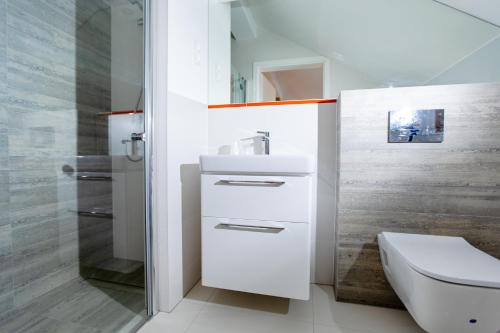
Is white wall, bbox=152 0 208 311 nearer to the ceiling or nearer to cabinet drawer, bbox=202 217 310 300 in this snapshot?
cabinet drawer, bbox=202 217 310 300

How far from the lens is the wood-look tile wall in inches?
46.4

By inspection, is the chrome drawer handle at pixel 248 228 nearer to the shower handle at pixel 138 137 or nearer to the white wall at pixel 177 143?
the white wall at pixel 177 143

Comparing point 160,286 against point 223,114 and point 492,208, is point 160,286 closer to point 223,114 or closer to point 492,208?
point 223,114

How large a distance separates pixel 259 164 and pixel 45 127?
0.93 metres

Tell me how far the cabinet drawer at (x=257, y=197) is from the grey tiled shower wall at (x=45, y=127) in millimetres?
610

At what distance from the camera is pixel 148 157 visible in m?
1.20

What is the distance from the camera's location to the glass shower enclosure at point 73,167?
36.9 inches

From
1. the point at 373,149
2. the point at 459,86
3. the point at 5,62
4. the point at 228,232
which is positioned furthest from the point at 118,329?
the point at 459,86

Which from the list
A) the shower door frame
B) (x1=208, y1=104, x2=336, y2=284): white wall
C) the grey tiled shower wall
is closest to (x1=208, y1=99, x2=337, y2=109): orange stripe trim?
(x1=208, y1=104, x2=336, y2=284): white wall

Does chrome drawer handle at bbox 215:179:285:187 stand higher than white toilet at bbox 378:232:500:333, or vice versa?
chrome drawer handle at bbox 215:179:285:187

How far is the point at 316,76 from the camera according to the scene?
168cm

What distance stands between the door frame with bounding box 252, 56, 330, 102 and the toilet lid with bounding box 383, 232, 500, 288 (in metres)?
1.00

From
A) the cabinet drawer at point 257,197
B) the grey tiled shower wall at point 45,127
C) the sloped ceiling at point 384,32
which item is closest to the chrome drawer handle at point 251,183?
the cabinet drawer at point 257,197

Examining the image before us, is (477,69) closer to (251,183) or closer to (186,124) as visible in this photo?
(251,183)
